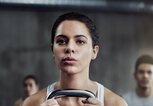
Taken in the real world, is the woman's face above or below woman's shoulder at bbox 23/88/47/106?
above

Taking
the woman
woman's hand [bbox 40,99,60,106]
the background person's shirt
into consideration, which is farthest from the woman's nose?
the background person's shirt

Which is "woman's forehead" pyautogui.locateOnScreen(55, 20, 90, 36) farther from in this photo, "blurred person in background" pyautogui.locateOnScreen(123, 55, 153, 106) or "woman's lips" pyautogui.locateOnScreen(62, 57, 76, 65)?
"blurred person in background" pyautogui.locateOnScreen(123, 55, 153, 106)

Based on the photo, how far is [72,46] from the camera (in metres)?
0.64

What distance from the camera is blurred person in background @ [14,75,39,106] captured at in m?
0.76

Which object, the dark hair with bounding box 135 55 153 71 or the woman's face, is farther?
the dark hair with bounding box 135 55 153 71

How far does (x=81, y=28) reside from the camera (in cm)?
65

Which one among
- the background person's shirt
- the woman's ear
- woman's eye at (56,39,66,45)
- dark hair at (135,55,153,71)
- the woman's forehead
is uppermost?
the woman's forehead

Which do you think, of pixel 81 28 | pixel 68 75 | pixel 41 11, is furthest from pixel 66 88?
pixel 41 11

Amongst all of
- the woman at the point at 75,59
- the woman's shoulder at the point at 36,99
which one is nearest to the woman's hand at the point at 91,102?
the woman at the point at 75,59

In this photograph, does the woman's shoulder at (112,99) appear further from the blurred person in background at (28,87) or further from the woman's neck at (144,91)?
the blurred person in background at (28,87)

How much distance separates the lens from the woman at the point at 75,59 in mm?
644

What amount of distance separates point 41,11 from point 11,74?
21 cm

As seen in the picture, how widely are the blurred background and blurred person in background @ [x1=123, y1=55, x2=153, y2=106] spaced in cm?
2

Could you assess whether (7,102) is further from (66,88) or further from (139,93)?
(139,93)
